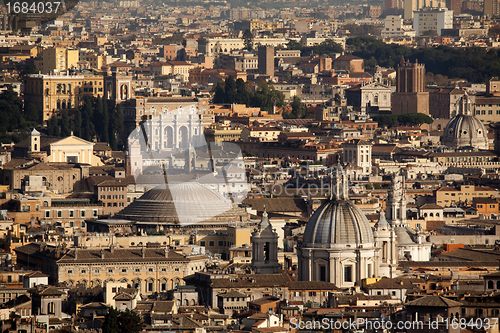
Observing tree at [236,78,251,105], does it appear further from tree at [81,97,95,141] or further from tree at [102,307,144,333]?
tree at [102,307,144,333]

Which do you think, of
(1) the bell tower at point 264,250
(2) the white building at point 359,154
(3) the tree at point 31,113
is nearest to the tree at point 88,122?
(3) the tree at point 31,113

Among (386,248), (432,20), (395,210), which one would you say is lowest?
(386,248)

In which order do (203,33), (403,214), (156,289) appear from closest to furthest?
(156,289) → (403,214) → (203,33)

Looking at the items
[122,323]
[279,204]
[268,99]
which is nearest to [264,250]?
[122,323]

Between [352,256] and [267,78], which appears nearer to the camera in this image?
[352,256]

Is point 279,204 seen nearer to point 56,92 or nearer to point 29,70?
point 56,92

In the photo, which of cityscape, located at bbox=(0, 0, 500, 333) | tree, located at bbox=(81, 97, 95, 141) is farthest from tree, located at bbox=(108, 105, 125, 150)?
tree, located at bbox=(81, 97, 95, 141)

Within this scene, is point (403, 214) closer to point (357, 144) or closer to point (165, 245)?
point (165, 245)

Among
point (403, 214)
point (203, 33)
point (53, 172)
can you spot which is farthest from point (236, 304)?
point (203, 33)
